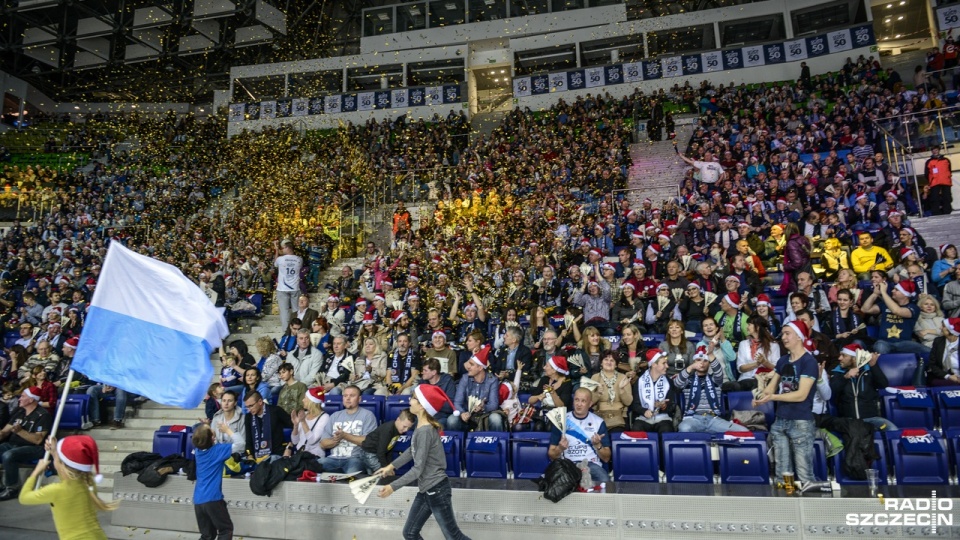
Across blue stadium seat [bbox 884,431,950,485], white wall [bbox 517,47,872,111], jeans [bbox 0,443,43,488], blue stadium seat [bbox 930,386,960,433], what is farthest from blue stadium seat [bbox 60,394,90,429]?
white wall [bbox 517,47,872,111]

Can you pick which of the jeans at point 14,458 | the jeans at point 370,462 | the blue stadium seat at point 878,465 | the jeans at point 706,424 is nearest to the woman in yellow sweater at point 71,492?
the jeans at point 370,462

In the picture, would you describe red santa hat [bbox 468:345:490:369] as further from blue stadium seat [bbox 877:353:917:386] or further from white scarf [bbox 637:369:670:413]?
blue stadium seat [bbox 877:353:917:386]

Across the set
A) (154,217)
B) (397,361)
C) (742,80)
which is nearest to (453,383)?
(397,361)

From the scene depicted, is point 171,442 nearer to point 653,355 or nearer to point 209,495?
point 209,495

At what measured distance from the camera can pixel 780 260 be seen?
11.0 metres

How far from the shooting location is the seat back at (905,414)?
20.9 ft

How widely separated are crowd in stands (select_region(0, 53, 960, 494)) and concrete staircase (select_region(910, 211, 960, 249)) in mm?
648

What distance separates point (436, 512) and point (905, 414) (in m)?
4.93

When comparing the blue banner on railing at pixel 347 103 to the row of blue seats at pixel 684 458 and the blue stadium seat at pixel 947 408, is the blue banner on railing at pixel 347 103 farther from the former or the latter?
the blue stadium seat at pixel 947 408

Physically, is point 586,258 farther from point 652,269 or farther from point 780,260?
point 780,260

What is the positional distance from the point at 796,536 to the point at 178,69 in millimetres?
33874

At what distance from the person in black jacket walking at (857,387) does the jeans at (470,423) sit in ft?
11.4

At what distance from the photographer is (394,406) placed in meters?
7.86

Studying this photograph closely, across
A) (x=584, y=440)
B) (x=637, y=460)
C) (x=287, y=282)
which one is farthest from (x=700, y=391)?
(x=287, y=282)
